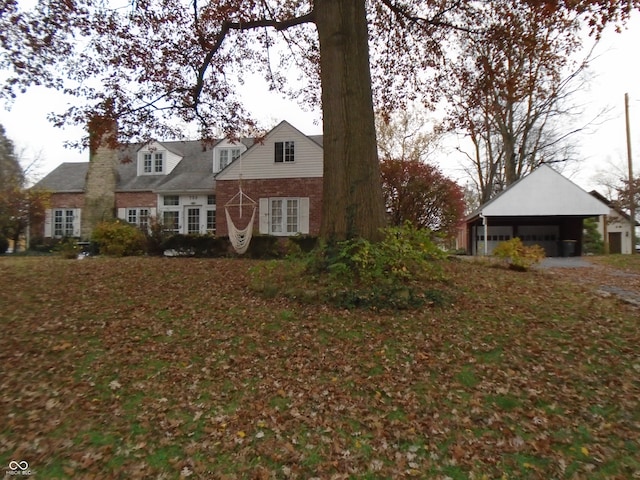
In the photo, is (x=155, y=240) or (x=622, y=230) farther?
(x=622, y=230)

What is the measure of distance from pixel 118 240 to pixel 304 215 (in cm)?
753

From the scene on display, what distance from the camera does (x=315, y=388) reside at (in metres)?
4.49

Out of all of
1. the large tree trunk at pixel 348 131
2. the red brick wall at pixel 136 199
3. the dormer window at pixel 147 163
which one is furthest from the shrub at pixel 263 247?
the dormer window at pixel 147 163

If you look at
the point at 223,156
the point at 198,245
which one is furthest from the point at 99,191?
the point at 198,245

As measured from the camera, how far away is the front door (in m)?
22.2

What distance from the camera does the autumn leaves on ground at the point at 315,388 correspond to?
135 inches

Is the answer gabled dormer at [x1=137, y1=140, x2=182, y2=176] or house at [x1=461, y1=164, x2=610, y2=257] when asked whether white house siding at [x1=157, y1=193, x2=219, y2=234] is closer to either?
gabled dormer at [x1=137, y1=140, x2=182, y2=176]

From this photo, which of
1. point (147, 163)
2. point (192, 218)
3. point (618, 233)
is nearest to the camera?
point (192, 218)

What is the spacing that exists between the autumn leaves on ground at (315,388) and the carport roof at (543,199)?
15325 mm

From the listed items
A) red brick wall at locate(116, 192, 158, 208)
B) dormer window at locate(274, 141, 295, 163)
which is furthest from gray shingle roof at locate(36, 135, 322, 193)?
dormer window at locate(274, 141, 295, 163)

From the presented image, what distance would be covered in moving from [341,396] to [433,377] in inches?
41.9

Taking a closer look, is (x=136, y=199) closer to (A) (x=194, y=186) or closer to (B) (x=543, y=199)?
(A) (x=194, y=186)

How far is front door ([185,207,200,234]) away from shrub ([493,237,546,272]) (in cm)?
1535

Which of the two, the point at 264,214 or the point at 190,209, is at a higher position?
the point at 190,209
